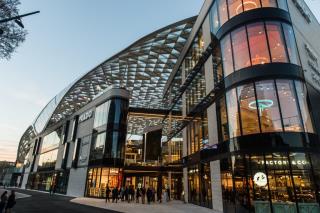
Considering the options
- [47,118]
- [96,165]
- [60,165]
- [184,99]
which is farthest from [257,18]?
[47,118]

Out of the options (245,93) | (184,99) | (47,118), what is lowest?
(245,93)

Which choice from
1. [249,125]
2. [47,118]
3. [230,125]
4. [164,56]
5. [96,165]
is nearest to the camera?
[249,125]

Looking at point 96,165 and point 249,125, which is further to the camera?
point 96,165

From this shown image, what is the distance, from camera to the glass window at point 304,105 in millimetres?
14836

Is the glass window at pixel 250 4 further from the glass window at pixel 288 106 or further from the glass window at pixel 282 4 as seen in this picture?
the glass window at pixel 288 106

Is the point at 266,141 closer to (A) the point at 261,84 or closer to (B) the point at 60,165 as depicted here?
(A) the point at 261,84

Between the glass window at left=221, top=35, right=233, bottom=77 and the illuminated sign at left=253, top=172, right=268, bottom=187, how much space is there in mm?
7638

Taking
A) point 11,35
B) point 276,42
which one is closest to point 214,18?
point 276,42

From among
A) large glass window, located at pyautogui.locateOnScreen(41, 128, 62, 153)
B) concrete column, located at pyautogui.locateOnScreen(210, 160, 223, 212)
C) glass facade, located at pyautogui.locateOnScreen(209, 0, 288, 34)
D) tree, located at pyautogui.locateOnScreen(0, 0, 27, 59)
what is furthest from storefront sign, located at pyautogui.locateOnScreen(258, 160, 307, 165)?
large glass window, located at pyautogui.locateOnScreen(41, 128, 62, 153)

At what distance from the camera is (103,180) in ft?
103

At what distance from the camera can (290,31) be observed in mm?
17094

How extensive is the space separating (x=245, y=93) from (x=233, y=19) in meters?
6.19

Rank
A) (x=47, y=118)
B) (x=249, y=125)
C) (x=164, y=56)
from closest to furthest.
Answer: (x=249, y=125)
(x=164, y=56)
(x=47, y=118)

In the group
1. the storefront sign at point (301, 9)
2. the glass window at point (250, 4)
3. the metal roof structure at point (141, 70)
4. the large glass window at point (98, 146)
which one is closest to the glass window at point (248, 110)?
the glass window at point (250, 4)
